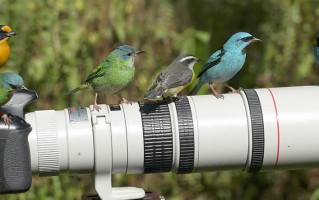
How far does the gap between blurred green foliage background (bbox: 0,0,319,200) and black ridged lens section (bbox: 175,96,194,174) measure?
1485 millimetres

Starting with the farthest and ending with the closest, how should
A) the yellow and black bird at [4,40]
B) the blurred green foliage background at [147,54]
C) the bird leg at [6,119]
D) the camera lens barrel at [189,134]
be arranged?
the blurred green foliage background at [147,54]
the yellow and black bird at [4,40]
the camera lens barrel at [189,134]
the bird leg at [6,119]

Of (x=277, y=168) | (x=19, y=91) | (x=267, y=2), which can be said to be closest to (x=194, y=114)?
(x=277, y=168)

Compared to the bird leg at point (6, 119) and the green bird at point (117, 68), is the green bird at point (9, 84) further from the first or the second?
the green bird at point (117, 68)

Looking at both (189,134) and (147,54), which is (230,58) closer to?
(189,134)

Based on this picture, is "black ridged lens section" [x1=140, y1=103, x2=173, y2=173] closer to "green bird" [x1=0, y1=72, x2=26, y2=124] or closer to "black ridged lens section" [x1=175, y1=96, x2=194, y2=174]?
"black ridged lens section" [x1=175, y1=96, x2=194, y2=174]

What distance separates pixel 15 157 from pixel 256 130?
32.1 inches

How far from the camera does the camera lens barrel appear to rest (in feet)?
10.7

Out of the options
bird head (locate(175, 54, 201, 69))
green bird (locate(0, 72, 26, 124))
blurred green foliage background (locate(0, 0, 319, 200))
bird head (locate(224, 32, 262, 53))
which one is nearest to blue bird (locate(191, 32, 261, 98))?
→ bird head (locate(224, 32, 262, 53))

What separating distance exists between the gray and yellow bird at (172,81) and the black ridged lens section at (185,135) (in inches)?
2.4

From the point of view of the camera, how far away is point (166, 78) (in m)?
3.35

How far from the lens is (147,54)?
16.4 feet

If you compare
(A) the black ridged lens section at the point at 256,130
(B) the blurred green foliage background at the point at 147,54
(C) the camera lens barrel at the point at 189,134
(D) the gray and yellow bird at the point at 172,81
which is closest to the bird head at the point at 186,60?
A: (D) the gray and yellow bird at the point at 172,81

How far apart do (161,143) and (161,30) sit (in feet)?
6.00

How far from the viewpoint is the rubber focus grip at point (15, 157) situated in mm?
3160
